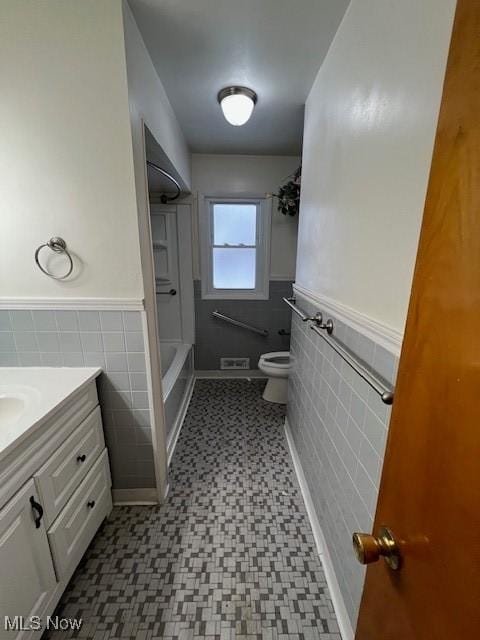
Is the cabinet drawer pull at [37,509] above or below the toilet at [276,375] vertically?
above

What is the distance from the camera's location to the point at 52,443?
102 centimetres

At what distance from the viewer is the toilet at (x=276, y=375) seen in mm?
2527

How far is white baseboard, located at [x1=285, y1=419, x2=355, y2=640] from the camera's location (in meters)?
1.02

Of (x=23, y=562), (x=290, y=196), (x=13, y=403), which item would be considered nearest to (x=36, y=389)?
(x=13, y=403)

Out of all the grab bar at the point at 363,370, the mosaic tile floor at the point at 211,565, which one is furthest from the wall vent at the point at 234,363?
the grab bar at the point at 363,370

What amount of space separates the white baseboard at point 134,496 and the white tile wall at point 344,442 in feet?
2.99

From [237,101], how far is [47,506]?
7.16ft

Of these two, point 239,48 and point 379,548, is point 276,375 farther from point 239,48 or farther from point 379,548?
point 239,48

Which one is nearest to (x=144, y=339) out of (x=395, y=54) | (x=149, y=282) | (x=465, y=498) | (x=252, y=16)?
(x=149, y=282)

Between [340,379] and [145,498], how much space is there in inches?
51.9

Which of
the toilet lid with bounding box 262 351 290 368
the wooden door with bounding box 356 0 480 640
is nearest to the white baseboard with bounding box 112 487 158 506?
the wooden door with bounding box 356 0 480 640

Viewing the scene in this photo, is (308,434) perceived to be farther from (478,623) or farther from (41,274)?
(41,274)

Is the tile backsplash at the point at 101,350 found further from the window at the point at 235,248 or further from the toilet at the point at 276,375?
the window at the point at 235,248

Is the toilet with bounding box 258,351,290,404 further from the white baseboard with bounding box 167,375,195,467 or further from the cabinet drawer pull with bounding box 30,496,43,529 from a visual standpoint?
the cabinet drawer pull with bounding box 30,496,43,529
